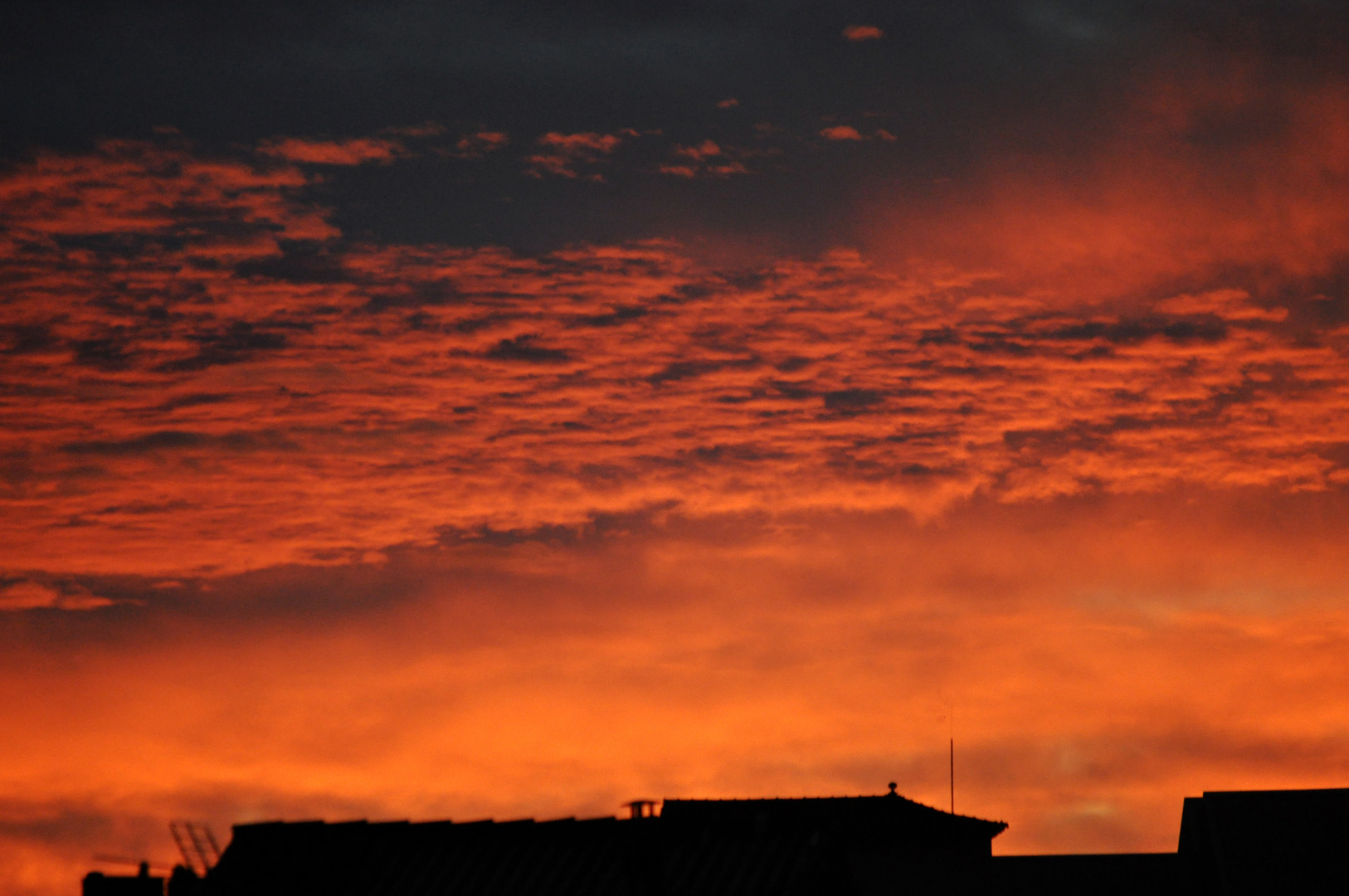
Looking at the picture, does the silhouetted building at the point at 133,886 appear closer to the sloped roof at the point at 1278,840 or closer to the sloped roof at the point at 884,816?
the sloped roof at the point at 884,816

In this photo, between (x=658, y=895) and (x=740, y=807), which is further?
(x=740, y=807)

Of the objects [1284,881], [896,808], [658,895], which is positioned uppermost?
[896,808]

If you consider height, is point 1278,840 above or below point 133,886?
above

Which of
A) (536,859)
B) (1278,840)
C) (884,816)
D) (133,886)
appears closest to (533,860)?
(536,859)

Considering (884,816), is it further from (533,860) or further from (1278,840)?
(533,860)

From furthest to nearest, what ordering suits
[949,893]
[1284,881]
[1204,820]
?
[949,893] < [1204,820] < [1284,881]

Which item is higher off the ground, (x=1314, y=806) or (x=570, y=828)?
(x=1314, y=806)

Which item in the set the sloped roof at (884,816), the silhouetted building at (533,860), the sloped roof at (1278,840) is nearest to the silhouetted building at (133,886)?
the silhouetted building at (533,860)

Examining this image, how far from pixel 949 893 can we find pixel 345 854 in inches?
1338

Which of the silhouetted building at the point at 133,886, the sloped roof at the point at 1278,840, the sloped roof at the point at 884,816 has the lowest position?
the silhouetted building at the point at 133,886

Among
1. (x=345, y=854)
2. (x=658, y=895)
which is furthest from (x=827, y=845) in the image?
(x=345, y=854)

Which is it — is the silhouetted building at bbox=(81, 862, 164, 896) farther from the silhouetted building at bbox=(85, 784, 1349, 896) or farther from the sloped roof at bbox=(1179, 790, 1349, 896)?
the sloped roof at bbox=(1179, 790, 1349, 896)

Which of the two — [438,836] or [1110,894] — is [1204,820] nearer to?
[1110,894]

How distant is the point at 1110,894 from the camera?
2749 inches
